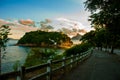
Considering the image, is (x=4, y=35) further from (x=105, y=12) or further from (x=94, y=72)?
(x=105, y=12)

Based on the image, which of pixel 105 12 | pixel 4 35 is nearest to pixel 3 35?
pixel 4 35

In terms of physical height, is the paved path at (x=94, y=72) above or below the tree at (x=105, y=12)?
below

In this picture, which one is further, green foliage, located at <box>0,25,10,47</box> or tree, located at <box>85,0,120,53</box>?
tree, located at <box>85,0,120,53</box>

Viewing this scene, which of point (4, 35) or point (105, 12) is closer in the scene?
point (4, 35)

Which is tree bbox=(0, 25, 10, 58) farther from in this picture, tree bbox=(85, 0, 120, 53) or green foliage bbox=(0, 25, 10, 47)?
tree bbox=(85, 0, 120, 53)

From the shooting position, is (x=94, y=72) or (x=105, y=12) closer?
(x=94, y=72)

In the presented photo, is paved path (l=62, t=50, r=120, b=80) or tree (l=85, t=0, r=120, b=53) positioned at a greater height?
tree (l=85, t=0, r=120, b=53)

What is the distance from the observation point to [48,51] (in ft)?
86.3

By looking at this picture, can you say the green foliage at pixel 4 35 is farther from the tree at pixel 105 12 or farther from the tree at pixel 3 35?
the tree at pixel 105 12

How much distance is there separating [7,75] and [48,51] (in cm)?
2071

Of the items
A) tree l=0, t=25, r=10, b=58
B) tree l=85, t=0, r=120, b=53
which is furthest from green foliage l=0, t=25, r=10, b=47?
tree l=85, t=0, r=120, b=53

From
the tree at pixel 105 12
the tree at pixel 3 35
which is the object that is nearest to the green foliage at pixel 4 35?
the tree at pixel 3 35

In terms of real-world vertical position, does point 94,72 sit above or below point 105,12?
below

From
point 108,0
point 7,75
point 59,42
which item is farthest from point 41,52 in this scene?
point 59,42
